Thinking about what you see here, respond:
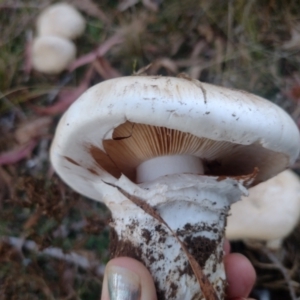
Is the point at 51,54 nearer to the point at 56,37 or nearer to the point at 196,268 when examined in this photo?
the point at 56,37

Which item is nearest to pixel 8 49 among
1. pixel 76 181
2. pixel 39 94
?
pixel 39 94

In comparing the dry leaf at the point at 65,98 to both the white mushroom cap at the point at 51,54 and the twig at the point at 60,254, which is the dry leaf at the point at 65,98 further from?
the twig at the point at 60,254

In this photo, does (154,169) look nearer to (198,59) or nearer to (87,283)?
(87,283)

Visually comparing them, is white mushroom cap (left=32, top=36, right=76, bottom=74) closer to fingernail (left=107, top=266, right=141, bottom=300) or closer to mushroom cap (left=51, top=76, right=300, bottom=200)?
mushroom cap (left=51, top=76, right=300, bottom=200)

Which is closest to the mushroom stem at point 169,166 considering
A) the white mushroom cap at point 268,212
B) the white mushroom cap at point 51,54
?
the white mushroom cap at point 268,212

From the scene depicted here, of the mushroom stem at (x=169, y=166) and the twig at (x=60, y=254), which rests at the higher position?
the mushroom stem at (x=169, y=166)

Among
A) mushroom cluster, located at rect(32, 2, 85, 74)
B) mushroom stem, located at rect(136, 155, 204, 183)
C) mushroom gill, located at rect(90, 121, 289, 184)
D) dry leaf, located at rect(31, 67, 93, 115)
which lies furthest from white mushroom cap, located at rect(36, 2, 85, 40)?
mushroom stem, located at rect(136, 155, 204, 183)
